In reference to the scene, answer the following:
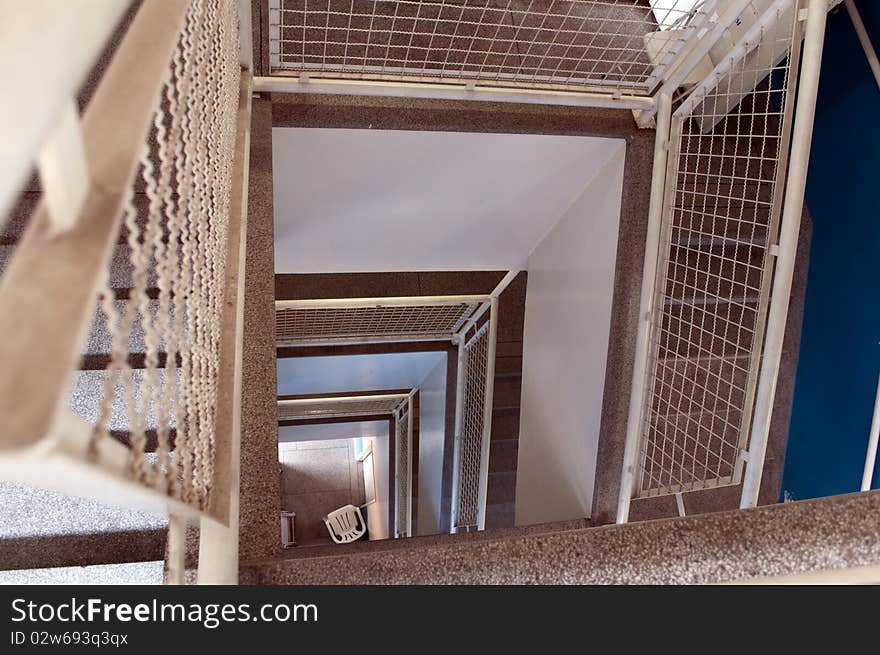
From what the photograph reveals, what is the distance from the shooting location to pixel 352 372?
4.88 meters

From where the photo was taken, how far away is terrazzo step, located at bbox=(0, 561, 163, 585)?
4.60 ft

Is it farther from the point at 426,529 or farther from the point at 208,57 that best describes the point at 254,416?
the point at 426,529

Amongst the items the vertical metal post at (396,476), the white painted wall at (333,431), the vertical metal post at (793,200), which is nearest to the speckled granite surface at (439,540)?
the vertical metal post at (793,200)

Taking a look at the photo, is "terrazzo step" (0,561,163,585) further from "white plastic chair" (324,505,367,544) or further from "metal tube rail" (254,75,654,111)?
"white plastic chair" (324,505,367,544)

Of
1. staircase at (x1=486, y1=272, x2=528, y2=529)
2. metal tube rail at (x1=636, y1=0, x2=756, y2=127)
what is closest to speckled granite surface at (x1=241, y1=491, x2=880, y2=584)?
metal tube rail at (x1=636, y1=0, x2=756, y2=127)

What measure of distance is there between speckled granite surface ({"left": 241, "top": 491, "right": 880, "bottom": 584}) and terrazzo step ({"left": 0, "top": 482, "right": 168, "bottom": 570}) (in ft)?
2.36

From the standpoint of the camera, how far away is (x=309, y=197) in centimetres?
270

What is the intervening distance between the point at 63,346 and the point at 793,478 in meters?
2.92

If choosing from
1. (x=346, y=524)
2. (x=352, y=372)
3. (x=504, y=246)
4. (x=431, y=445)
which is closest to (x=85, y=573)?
(x=504, y=246)

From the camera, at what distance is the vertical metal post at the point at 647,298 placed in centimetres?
210

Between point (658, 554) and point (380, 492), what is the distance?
22.1ft

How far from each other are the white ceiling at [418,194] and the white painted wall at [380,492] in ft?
11.5

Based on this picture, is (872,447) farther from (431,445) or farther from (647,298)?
→ (431,445)
